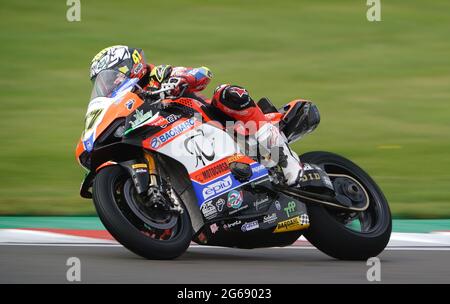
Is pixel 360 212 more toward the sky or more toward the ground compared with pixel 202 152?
more toward the ground

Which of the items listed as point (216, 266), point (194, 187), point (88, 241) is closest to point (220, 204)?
point (194, 187)

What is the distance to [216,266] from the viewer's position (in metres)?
6.39

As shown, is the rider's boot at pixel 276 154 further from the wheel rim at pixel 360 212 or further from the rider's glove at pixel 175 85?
the rider's glove at pixel 175 85

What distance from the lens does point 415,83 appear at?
46.2ft

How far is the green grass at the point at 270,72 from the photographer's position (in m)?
10.6

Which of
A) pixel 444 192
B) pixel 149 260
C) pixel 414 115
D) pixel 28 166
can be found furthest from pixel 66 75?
pixel 149 260

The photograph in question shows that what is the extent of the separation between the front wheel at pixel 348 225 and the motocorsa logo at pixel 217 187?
61 cm

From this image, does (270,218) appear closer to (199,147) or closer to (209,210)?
(209,210)

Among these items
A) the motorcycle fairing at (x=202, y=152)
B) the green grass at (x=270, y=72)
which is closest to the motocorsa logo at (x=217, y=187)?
the motorcycle fairing at (x=202, y=152)

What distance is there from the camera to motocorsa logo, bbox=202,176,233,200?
6.53 metres

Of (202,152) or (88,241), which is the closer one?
(202,152)

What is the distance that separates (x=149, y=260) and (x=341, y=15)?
429 inches

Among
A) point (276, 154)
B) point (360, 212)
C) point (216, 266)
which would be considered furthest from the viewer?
point (360, 212)

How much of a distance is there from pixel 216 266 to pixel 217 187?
543 mm
